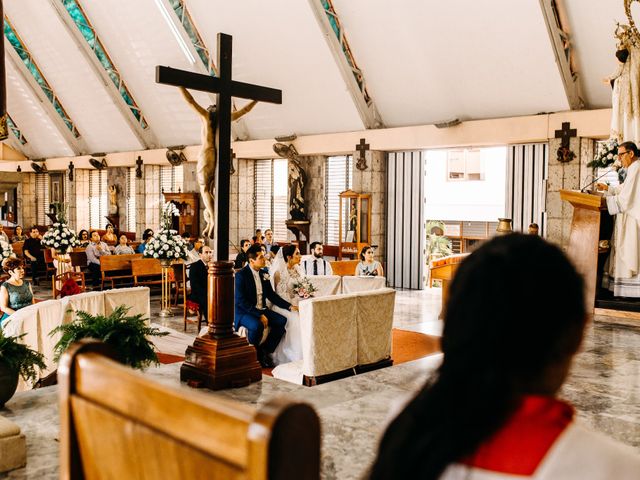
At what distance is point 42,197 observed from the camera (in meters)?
24.0

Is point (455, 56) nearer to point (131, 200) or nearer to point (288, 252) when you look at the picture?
point (288, 252)

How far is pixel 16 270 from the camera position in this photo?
6.63 m

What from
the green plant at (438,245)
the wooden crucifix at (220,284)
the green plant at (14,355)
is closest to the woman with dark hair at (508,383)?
the green plant at (14,355)

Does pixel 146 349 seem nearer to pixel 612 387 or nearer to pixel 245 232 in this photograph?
pixel 612 387

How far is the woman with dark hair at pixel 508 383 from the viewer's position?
2.67 feet

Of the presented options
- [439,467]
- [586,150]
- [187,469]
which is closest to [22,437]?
[187,469]

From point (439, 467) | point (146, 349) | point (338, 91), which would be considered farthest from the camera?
point (338, 91)

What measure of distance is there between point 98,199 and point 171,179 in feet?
13.2

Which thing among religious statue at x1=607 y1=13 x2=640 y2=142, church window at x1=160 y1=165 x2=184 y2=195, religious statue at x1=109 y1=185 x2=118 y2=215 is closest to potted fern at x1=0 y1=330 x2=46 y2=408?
religious statue at x1=607 y1=13 x2=640 y2=142

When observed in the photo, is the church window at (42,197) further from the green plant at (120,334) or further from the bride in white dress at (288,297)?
the green plant at (120,334)

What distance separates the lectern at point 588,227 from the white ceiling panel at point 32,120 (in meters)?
16.7

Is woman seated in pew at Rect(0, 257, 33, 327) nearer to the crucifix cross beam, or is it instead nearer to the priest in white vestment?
the crucifix cross beam

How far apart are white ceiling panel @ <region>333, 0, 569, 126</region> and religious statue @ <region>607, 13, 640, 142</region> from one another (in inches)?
110

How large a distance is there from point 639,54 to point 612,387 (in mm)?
3845
